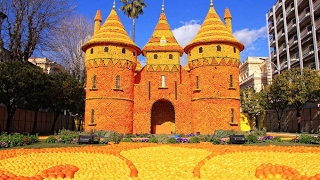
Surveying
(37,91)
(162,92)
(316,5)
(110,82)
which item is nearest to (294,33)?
(316,5)

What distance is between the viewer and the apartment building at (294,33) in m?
37.1

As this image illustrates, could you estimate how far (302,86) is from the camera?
30.5 metres

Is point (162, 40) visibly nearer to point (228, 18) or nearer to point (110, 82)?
point (110, 82)

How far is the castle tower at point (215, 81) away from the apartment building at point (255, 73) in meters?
22.0

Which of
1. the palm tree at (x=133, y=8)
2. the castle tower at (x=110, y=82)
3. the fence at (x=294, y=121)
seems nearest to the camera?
the castle tower at (x=110, y=82)

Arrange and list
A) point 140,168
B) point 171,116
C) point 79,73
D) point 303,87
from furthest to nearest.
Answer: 1. point 79,73
2. point 303,87
3. point 171,116
4. point 140,168

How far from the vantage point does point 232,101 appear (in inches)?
977

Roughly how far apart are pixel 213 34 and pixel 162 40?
4836 millimetres

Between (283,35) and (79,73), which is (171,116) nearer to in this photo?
(79,73)

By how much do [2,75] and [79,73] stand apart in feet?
61.5

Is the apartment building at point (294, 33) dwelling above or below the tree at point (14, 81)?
above

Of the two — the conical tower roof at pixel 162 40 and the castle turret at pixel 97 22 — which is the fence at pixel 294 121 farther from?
the castle turret at pixel 97 22

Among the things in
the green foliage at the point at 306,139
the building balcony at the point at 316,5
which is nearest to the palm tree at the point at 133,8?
the building balcony at the point at 316,5

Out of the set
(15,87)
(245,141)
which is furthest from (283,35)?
(15,87)
